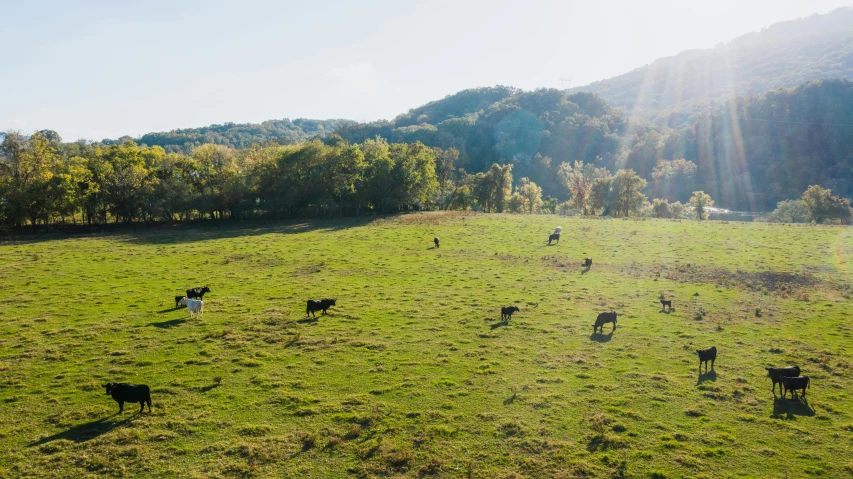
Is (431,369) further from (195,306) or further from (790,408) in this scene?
(195,306)

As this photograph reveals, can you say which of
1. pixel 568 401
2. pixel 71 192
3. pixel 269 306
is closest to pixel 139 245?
pixel 71 192

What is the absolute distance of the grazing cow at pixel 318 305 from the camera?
2709 cm

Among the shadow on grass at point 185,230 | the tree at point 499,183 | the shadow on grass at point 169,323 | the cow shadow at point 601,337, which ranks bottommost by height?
the cow shadow at point 601,337

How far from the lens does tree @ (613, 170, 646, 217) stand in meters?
89.1

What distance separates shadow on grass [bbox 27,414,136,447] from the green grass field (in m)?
0.10

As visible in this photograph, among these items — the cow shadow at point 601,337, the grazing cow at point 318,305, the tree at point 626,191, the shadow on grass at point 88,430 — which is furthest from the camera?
the tree at point 626,191

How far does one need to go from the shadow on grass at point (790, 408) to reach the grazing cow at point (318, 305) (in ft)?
74.8

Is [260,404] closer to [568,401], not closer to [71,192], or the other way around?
[568,401]

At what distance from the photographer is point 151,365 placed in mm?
19891

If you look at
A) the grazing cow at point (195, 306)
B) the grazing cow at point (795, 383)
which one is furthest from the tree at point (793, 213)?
the grazing cow at point (195, 306)

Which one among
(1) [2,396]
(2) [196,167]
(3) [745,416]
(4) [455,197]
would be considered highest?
(2) [196,167]

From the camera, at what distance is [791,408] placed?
15914mm

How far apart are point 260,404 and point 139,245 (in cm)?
4915

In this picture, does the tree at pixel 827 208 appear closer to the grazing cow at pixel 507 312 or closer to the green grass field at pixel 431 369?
the green grass field at pixel 431 369
